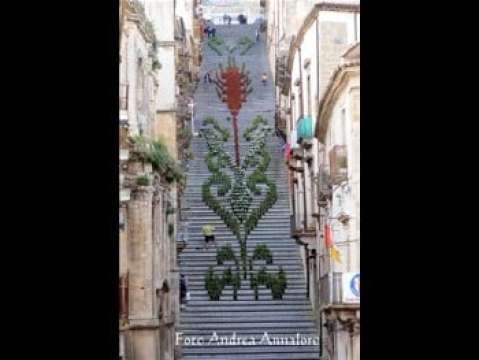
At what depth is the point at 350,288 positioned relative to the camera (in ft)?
23.7

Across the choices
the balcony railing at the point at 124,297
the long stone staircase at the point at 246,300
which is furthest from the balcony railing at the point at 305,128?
the balcony railing at the point at 124,297

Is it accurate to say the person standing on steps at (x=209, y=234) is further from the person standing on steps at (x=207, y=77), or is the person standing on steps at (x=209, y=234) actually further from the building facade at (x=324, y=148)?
the person standing on steps at (x=207, y=77)

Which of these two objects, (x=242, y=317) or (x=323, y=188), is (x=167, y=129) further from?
(x=242, y=317)

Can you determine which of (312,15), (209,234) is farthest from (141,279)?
(312,15)

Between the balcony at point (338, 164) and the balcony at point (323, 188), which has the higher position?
the balcony at point (338, 164)

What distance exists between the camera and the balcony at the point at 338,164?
748cm

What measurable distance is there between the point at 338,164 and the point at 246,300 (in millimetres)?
1155

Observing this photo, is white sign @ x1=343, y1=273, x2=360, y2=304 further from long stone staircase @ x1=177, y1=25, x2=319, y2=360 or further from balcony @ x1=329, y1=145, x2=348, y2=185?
balcony @ x1=329, y1=145, x2=348, y2=185

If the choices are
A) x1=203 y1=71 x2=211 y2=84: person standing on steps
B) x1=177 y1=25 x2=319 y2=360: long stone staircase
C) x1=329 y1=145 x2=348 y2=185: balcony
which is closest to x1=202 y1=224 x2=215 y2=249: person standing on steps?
x1=177 y1=25 x2=319 y2=360: long stone staircase

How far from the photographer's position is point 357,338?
23.1ft

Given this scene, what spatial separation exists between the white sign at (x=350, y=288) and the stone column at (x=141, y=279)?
1.31 m

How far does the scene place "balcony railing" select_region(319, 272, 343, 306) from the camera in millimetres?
7396
